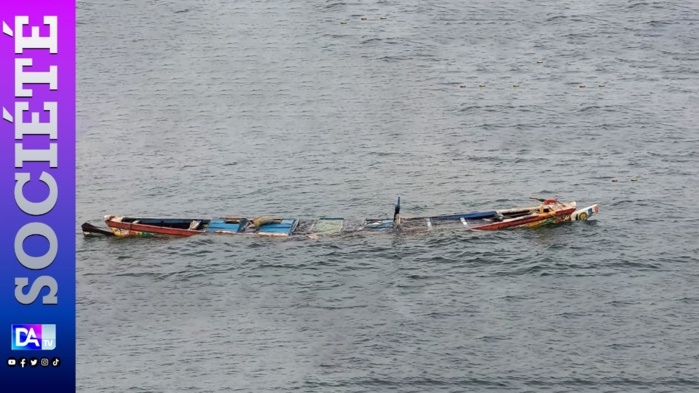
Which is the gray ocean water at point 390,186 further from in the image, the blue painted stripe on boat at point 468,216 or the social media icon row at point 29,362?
the social media icon row at point 29,362

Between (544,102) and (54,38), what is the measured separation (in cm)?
8847

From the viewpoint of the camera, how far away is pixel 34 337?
5147 centimetres

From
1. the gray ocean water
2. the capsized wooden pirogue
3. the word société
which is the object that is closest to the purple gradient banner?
the word société

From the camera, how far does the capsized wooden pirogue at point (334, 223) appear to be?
98.6 meters

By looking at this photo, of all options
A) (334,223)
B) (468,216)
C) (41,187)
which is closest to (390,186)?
(468,216)

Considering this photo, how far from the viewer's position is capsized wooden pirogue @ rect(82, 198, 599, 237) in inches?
3880

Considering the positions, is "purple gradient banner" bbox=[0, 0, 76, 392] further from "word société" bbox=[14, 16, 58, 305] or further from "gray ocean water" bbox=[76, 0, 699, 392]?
"gray ocean water" bbox=[76, 0, 699, 392]

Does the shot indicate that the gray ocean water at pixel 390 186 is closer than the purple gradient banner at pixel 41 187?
No

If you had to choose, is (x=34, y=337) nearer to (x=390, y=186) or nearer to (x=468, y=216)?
(x=468, y=216)

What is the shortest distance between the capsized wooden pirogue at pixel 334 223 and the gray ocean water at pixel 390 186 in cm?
112

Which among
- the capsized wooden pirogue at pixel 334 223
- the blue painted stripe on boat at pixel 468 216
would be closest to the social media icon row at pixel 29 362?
the capsized wooden pirogue at pixel 334 223

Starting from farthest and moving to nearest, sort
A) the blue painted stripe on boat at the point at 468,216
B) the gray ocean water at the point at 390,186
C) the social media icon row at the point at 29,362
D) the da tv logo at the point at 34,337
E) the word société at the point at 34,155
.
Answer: the blue painted stripe on boat at the point at 468,216
the gray ocean water at the point at 390,186
the social media icon row at the point at 29,362
the da tv logo at the point at 34,337
the word société at the point at 34,155

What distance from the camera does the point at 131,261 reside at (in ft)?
314

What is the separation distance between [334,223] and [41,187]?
4921cm
